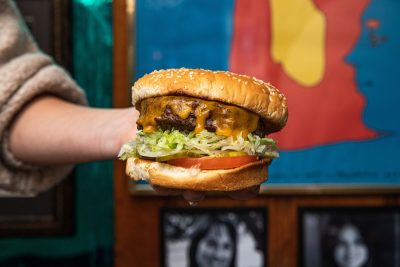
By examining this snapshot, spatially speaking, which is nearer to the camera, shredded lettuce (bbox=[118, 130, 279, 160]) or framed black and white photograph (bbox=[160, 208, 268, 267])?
shredded lettuce (bbox=[118, 130, 279, 160])

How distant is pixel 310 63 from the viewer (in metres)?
2.78

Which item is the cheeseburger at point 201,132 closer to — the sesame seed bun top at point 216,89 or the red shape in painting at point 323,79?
the sesame seed bun top at point 216,89

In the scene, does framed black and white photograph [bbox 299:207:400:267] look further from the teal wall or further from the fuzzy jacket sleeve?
the fuzzy jacket sleeve

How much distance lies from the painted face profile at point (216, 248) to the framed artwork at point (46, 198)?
0.75 m

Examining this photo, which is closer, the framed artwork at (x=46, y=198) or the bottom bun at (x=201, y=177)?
the bottom bun at (x=201, y=177)

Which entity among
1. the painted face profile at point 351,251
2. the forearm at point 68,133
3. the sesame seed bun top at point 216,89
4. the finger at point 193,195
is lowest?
the painted face profile at point 351,251

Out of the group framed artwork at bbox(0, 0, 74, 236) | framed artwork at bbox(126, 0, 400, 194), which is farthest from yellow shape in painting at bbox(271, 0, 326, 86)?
framed artwork at bbox(0, 0, 74, 236)

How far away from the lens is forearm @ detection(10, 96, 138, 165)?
1.74 m

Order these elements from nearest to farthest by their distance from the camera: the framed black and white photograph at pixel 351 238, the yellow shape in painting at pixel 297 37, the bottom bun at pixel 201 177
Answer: the bottom bun at pixel 201 177
the yellow shape in painting at pixel 297 37
the framed black and white photograph at pixel 351 238

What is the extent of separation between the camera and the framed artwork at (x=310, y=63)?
9.09 feet

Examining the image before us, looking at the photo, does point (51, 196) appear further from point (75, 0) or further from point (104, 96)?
point (75, 0)

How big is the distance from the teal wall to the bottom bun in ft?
4.66

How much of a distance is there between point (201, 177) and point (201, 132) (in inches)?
5.5

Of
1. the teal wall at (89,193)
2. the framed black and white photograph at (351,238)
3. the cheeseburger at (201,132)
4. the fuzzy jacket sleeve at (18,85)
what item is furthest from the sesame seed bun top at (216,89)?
the framed black and white photograph at (351,238)
